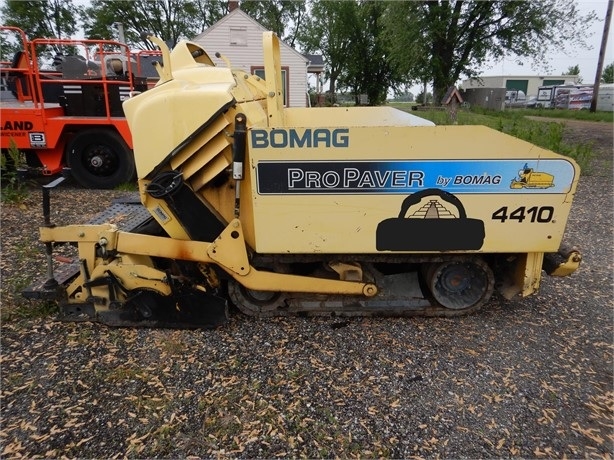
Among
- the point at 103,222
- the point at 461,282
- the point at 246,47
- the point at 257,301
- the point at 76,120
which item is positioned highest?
the point at 246,47

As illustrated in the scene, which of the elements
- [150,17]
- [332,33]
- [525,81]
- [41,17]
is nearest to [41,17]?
[41,17]

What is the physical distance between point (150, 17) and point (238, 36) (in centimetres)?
2135

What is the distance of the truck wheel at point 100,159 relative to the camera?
6.92 m

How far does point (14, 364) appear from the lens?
9.38ft

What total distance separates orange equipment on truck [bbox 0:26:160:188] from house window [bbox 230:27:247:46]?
1148 centimetres

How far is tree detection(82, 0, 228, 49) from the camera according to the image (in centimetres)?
3269

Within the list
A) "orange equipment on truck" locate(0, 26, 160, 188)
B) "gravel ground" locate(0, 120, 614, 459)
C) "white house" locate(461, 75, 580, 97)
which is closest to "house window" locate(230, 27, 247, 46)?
"orange equipment on truck" locate(0, 26, 160, 188)

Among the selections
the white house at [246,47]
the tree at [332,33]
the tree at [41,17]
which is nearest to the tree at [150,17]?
the tree at [41,17]

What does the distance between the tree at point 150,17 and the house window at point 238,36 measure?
17.0 metres

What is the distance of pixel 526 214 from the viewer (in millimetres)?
2992

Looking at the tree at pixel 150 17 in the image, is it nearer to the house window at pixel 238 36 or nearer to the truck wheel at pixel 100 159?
the house window at pixel 238 36

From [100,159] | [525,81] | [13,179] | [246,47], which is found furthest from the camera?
[525,81]

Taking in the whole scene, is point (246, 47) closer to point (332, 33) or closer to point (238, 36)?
point (238, 36)

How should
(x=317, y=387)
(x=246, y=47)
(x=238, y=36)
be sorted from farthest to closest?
(x=246, y=47)
(x=238, y=36)
(x=317, y=387)
